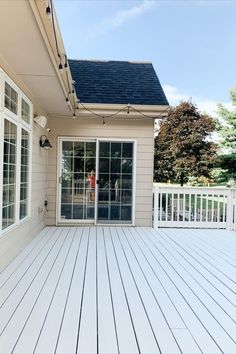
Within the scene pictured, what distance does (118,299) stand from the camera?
2.79 metres

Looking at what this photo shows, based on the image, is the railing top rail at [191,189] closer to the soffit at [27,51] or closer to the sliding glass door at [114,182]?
the sliding glass door at [114,182]

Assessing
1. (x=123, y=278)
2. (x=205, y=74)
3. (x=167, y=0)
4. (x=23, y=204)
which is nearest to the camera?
(x=123, y=278)

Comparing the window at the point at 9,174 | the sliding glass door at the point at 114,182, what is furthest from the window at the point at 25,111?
the sliding glass door at the point at 114,182

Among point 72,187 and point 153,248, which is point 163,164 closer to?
point 72,187

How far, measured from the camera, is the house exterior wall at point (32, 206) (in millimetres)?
3713

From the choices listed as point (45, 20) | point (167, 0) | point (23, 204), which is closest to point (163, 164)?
point (167, 0)

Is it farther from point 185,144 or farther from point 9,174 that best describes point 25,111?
point 185,144

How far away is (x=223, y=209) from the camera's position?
6.60 m

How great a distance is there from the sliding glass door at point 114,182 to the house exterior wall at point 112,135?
0.60 ft

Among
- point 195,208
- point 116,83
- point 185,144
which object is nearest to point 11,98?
point 116,83

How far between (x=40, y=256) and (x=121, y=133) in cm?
343

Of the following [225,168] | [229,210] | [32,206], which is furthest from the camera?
[225,168]

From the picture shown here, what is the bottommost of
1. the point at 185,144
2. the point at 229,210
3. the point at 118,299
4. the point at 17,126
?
the point at 118,299

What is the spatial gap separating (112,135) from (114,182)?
1061 mm
